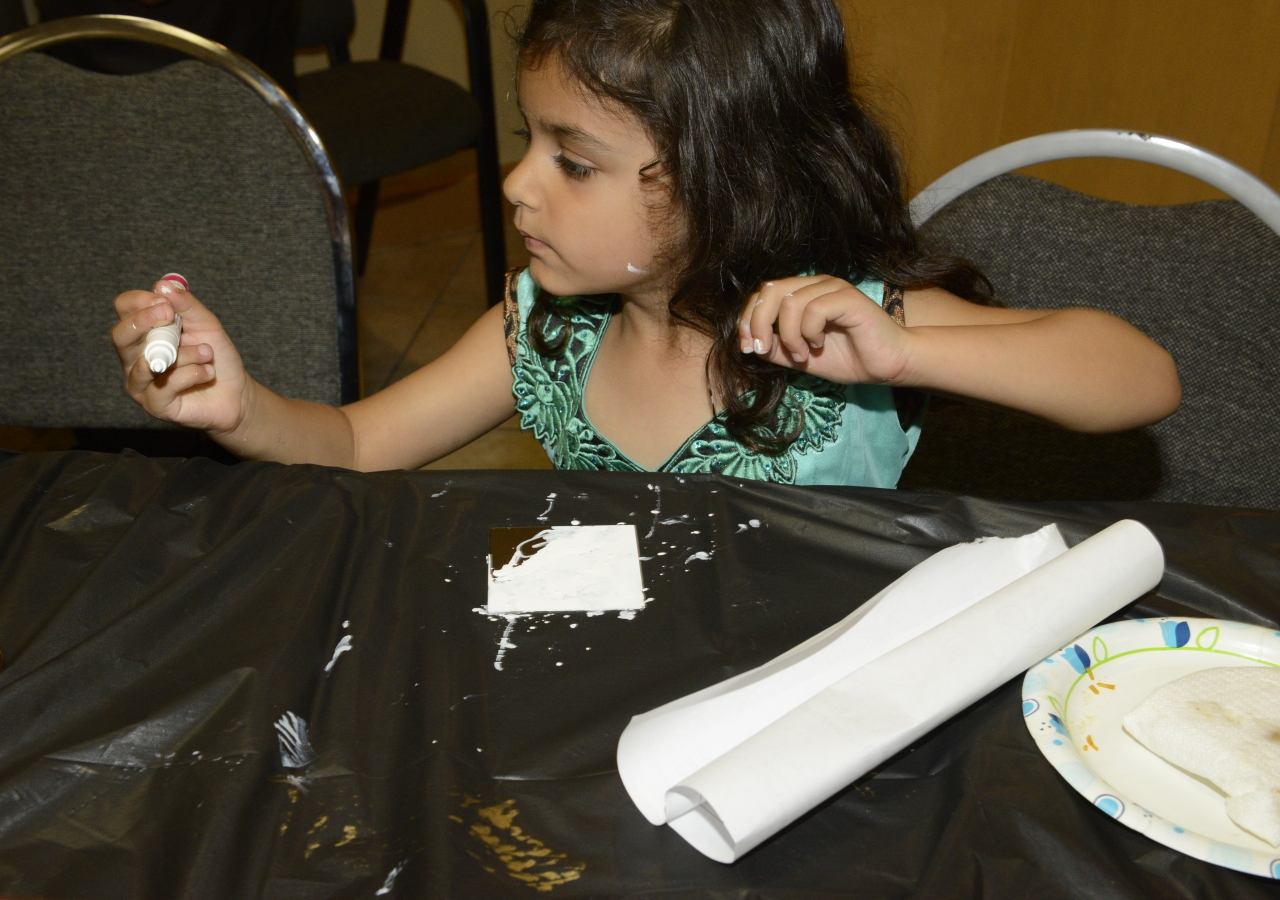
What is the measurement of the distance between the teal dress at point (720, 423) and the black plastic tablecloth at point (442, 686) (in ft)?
0.82

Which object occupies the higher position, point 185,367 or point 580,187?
point 580,187

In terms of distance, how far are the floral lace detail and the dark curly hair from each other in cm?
2

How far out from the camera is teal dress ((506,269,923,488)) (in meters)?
0.97

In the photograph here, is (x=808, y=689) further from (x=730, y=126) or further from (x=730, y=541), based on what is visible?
(x=730, y=126)

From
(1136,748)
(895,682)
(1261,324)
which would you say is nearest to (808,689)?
(895,682)

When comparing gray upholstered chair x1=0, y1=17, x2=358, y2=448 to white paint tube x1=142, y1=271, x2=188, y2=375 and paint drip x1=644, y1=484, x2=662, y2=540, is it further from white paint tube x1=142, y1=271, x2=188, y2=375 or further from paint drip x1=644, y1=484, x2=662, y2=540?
paint drip x1=644, y1=484, x2=662, y2=540

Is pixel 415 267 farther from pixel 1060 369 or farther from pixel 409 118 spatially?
pixel 1060 369

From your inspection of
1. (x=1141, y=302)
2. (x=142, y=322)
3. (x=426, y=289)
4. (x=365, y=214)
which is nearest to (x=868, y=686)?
(x=142, y=322)

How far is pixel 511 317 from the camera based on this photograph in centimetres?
109

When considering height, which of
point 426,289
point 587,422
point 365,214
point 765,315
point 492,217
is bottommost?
point 426,289

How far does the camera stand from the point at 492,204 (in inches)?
89.3

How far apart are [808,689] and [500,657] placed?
0.57ft

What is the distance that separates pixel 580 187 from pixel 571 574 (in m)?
0.34

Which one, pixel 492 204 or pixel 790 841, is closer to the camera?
pixel 790 841
